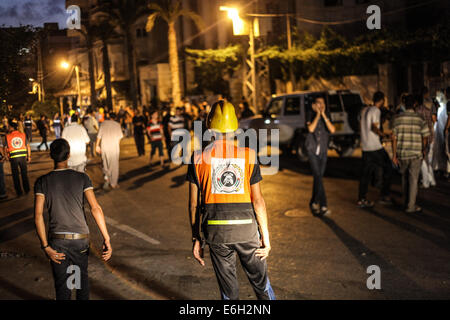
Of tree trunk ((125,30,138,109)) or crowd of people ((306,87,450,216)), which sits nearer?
crowd of people ((306,87,450,216))

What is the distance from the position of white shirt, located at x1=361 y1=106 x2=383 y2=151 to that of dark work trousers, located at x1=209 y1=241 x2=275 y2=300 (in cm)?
566

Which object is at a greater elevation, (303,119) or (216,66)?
(216,66)

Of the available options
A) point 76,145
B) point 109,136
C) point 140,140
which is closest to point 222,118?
point 76,145

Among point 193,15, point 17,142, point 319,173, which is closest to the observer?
point 319,173

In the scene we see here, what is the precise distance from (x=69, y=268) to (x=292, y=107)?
505 inches

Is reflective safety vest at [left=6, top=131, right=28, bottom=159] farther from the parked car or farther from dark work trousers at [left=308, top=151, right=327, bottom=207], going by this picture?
the parked car

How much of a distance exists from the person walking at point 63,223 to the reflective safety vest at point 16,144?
8119 mm

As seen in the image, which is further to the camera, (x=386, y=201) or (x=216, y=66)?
(x=216, y=66)

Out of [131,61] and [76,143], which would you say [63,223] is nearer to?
[76,143]

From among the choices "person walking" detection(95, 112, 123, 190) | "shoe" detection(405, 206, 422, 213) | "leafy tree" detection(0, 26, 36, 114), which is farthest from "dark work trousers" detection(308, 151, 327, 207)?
"leafy tree" detection(0, 26, 36, 114)

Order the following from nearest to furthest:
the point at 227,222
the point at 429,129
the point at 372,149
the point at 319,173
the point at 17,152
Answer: the point at 227,222
the point at 319,173
the point at 372,149
the point at 429,129
the point at 17,152

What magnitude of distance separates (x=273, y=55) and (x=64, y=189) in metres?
24.1

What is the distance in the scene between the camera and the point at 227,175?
3.83 metres

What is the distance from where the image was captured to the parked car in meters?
15.4
